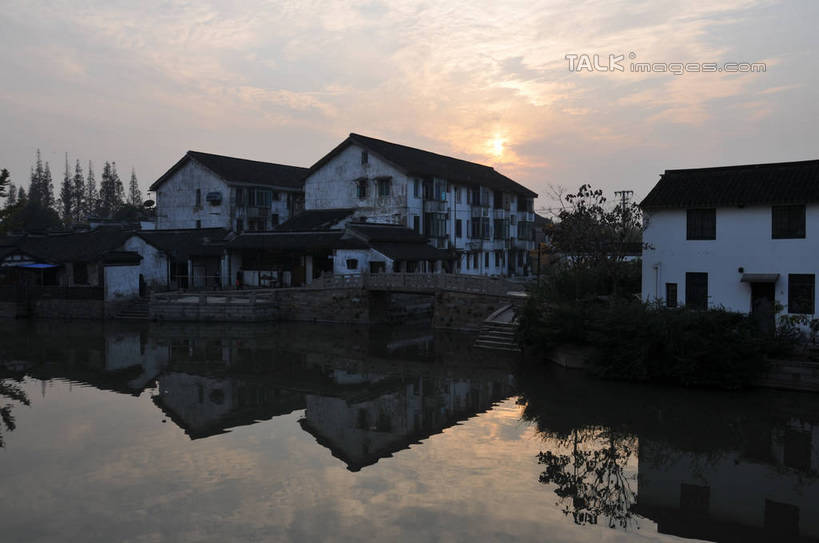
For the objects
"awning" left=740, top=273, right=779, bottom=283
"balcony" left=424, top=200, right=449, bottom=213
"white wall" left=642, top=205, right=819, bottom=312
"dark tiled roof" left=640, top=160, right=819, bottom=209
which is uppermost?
"balcony" left=424, top=200, right=449, bottom=213

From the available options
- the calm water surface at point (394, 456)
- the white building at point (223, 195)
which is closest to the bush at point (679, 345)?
the calm water surface at point (394, 456)

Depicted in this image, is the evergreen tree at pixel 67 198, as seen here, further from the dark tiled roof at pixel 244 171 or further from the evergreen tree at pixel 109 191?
the dark tiled roof at pixel 244 171

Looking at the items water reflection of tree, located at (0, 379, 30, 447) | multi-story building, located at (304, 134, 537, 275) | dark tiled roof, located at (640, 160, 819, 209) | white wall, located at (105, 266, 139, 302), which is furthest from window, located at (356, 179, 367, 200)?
water reflection of tree, located at (0, 379, 30, 447)

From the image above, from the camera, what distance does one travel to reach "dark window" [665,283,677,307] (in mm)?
25478

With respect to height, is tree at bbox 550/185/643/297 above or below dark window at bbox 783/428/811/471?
above

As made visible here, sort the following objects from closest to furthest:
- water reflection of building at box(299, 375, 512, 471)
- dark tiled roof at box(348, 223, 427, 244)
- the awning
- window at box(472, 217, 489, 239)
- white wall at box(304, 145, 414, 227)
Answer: water reflection of building at box(299, 375, 512, 471) → the awning → dark tiled roof at box(348, 223, 427, 244) → white wall at box(304, 145, 414, 227) → window at box(472, 217, 489, 239)

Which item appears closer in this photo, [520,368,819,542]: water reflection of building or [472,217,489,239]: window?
[520,368,819,542]: water reflection of building

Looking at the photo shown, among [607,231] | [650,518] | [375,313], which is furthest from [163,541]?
[375,313]

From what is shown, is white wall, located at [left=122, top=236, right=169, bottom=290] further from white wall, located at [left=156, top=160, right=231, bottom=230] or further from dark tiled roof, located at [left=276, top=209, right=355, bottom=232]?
dark tiled roof, located at [left=276, top=209, right=355, bottom=232]

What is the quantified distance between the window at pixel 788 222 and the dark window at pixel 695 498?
13.4 meters

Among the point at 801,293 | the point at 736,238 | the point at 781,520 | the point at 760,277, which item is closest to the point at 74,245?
the point at 736,238

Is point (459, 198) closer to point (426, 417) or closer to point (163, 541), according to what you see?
point (426, 417)

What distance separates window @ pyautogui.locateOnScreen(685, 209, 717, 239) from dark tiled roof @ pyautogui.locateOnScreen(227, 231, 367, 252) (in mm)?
20776

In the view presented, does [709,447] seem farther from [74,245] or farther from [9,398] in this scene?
[74,245]
